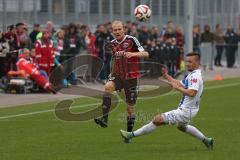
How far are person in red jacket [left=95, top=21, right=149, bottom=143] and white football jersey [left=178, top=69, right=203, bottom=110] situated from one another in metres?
1.99

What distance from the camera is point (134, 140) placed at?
14023 mm

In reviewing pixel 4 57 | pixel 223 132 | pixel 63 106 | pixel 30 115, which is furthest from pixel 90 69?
pixel 223 132

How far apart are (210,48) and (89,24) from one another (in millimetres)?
7671

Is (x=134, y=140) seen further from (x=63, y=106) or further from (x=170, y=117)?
(x=63, y=106)

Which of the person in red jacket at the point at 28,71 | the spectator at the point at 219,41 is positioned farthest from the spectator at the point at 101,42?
the spectator at the point at 219,41

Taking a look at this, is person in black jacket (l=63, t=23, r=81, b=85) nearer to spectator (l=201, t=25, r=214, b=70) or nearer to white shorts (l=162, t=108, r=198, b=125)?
spectator (l=201, t=25, r=214, b=70)

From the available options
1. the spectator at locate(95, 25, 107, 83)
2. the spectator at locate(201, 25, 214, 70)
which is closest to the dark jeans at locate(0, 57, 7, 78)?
the spectator at locate(95, 25, 107, 83)

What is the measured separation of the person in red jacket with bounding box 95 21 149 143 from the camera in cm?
1452

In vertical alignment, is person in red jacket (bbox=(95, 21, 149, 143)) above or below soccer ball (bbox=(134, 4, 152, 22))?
below

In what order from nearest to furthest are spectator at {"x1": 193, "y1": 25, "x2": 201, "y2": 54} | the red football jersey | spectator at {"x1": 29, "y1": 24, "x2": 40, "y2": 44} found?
the red football jersey, spectator at {"x1": 29, "y1": 24, "x2": 40, "y2": 44}, spectator at {"x1": 193, "y1": 25, "x2": 201, "y2": 54}

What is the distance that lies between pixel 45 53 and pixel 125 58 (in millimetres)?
11670

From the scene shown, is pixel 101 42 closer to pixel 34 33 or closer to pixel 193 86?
pixel 34 33

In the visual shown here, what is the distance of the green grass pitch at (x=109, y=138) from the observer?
12164 millimetres

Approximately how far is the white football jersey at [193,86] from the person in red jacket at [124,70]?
6.52 feet
